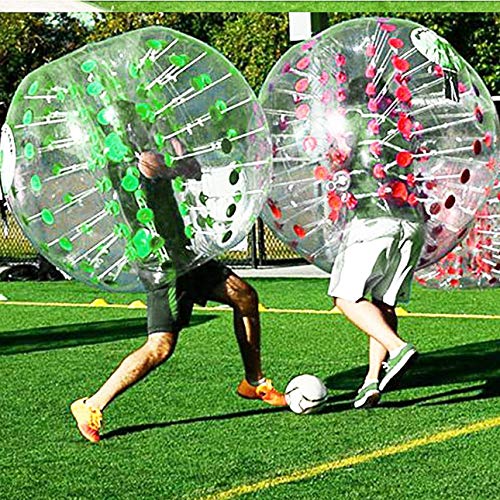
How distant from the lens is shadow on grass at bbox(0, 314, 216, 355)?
1108cm

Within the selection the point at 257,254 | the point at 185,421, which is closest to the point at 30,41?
the point at 257,254

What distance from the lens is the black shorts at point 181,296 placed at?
7.62m

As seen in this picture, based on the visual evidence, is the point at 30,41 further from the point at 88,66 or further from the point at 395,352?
the point at 88,66

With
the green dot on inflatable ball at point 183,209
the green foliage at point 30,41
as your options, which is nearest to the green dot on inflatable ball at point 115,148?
the green dot on inflatable ball at point 183,209

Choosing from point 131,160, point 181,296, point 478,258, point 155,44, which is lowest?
point 478,258

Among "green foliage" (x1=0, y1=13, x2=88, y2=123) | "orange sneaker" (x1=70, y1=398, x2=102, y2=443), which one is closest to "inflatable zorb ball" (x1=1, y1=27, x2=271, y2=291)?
"orange sneaker" (x1=70, y1=398, x2=102, y2=443)

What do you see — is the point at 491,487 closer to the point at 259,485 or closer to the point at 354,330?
the point at 259,485

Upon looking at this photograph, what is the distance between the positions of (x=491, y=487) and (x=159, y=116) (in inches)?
87.1

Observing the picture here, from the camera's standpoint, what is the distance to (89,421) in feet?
24.6

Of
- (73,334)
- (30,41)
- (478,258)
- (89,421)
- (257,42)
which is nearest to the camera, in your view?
(89,421)

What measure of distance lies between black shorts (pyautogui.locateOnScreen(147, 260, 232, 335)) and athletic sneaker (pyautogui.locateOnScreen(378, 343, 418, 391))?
3.26 feet

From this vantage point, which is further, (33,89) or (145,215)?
(33,89)

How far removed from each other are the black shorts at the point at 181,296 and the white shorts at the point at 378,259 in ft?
2.08

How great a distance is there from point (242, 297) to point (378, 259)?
0.76 meters
